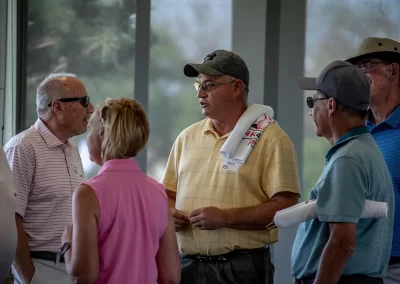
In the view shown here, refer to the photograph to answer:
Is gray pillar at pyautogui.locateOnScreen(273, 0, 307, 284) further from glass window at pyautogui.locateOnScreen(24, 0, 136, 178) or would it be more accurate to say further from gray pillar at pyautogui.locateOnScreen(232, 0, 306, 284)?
glass window at pyautogui.locateOnScreen(24, 0, 136, 178)

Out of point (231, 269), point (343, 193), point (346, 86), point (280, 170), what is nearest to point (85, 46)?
point (280, 170)

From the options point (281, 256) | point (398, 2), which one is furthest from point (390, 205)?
point (398, 2)

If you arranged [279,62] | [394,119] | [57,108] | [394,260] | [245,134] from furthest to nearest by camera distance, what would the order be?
[279,62]
[57,108]
[245,134]
[394,119]
[394,260]

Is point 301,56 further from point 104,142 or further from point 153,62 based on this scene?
point 104,142

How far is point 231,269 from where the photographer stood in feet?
9.55

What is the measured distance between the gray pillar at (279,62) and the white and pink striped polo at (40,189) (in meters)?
1.80

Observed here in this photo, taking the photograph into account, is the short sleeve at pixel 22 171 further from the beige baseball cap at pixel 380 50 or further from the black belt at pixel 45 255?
the beige baseball cap at pixel 380 50

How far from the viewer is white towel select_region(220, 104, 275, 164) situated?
9.75 feet

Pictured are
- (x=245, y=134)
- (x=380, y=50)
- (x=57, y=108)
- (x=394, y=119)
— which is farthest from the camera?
(x=57, y=108)

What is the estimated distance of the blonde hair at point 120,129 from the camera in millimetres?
2227

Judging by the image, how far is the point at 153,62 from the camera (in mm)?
4934

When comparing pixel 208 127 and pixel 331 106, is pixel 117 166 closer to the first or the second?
pixel 331 106

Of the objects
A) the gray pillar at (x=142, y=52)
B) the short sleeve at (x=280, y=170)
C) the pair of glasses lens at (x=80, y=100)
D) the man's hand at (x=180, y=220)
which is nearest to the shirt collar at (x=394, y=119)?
the short sleeve at (x=280, y=170)

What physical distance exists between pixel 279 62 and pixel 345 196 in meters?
2.40
